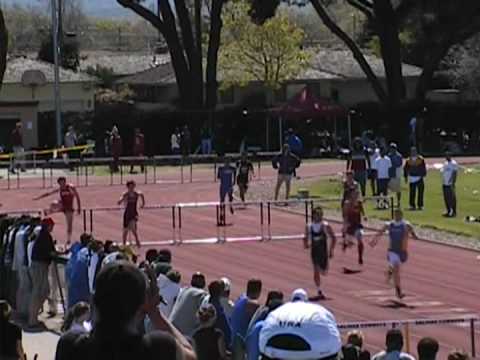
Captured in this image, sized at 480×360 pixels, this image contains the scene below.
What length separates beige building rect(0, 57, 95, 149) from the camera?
68875 millimetres

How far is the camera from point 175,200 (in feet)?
139

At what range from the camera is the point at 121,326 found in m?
5.41

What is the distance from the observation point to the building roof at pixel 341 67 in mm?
81562

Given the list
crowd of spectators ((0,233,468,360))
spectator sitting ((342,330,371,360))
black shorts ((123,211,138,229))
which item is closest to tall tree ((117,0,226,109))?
black shorts ((123,211,138,229))

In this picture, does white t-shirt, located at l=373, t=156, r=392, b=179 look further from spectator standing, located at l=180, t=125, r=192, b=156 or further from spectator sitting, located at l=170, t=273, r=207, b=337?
spectator standing, located at l=180, t=125, r=192, b=156

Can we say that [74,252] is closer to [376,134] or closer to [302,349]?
[302,349]

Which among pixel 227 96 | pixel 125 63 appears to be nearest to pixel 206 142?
pixel 227 96

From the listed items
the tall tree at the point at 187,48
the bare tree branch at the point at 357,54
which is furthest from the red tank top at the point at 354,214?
the tall tree at the point at 187,48

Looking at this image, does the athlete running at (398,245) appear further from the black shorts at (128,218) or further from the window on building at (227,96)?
the window on building at (227,96)

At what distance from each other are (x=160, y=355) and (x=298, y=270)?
2105 centimetres

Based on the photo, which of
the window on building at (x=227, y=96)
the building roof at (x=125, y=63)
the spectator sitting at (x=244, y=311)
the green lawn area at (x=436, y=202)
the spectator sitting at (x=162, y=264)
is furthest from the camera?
Result: the building roof at (x=125, y=63)

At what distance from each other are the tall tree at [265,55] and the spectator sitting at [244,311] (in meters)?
67.0

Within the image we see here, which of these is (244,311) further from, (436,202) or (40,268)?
(436,202)

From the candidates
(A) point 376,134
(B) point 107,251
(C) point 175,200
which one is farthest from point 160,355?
(A) point 376,134
